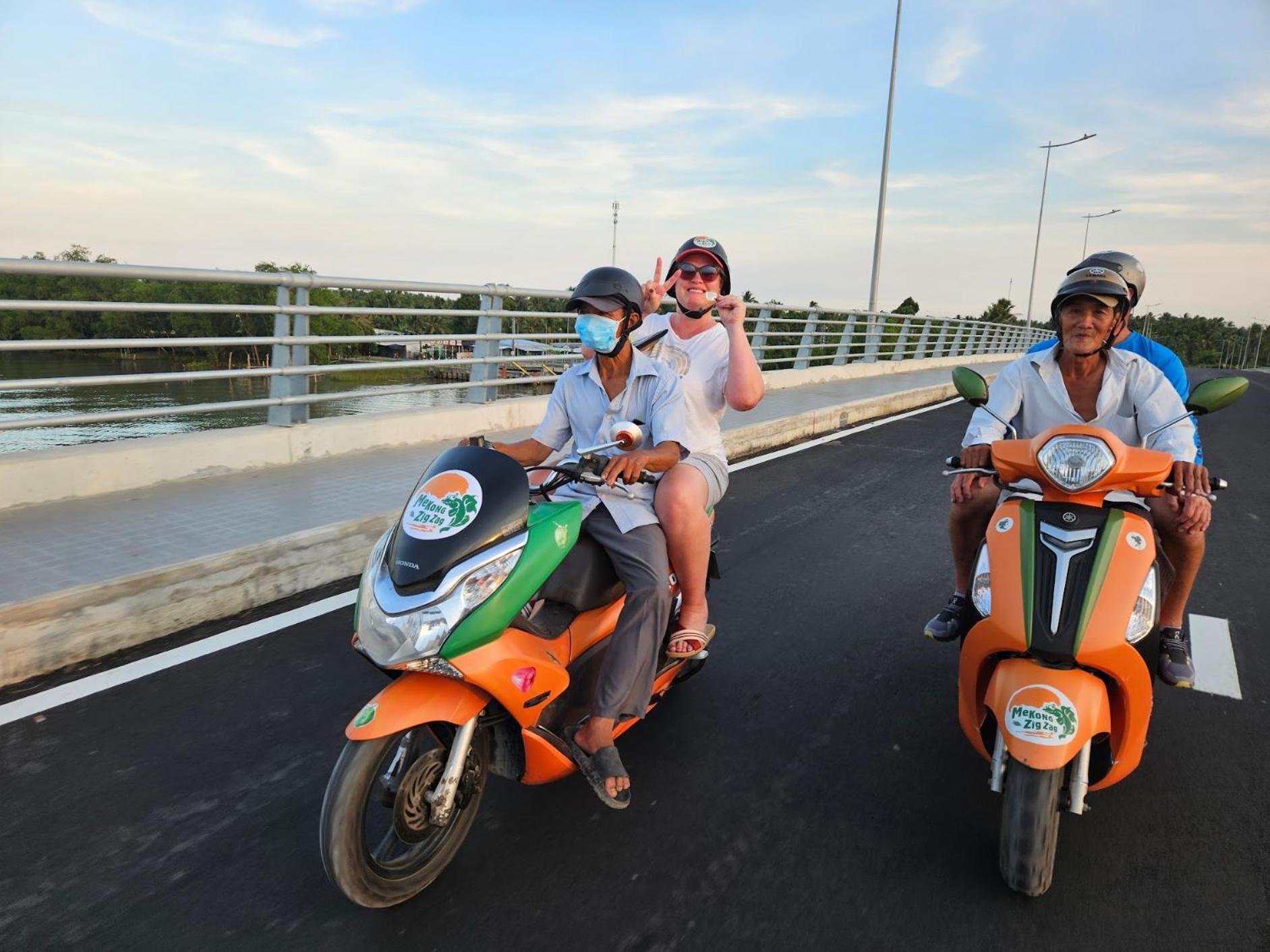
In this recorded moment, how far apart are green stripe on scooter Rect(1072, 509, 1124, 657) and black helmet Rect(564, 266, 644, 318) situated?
169cm

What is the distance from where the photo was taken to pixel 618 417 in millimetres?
3297

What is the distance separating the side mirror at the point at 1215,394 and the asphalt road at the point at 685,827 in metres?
1.31

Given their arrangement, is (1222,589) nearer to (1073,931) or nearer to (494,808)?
(1073,931)

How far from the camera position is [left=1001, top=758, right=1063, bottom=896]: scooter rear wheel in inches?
92.0

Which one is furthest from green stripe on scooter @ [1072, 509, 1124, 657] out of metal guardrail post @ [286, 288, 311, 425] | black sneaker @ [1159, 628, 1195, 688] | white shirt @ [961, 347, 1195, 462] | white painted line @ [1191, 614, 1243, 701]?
metal guardrail post @ [286, 288, 311, 425]

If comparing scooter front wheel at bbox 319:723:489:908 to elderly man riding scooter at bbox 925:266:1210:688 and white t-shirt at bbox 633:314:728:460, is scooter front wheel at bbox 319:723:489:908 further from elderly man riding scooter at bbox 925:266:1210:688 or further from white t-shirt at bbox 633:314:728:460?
elderly man riding scooter at bbox 925:266:1210:688

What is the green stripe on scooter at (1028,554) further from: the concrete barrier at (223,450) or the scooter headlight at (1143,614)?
the concrete barrier at (223,450)

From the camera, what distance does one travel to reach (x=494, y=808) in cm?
277

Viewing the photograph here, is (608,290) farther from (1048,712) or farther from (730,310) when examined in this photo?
(1048,712)

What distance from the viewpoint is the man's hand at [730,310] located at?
3.64 m

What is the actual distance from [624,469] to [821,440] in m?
8.07

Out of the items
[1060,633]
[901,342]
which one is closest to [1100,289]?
[1060,633]

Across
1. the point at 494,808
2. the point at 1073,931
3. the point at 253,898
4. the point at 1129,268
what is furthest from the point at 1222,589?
the point at 253,898

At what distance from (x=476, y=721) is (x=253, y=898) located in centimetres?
73
